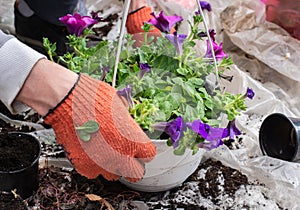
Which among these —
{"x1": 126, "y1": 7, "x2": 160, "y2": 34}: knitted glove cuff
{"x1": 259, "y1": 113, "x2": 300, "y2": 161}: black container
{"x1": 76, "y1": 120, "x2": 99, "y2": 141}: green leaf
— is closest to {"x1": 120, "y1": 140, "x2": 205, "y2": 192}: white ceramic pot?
{"x1": 76, "y1": 120, "x2": 99, "y2": 141}: green leaf

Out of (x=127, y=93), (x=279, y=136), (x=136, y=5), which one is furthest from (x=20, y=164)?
(x=279, y=136)

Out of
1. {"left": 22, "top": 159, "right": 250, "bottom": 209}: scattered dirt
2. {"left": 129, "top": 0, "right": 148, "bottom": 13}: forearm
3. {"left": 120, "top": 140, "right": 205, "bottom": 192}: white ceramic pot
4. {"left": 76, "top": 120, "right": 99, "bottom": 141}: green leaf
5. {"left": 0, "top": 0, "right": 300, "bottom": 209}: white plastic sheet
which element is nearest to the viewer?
{"left": 76, "top": 120, "right": 99, "bottom": 141}: green leaf

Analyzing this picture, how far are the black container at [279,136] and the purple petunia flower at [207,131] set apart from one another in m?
0.37

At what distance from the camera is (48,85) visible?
→ 3.43ft

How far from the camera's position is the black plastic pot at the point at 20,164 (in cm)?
120

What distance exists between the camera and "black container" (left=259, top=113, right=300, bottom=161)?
1.41 m

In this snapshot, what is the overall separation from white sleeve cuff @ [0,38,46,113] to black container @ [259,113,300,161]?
0.68m

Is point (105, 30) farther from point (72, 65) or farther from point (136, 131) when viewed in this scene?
point (136, 131)

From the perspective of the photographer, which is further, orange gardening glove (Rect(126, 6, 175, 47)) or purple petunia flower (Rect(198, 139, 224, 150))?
orange gardening glove (Rect(126, 6, 175, 47))

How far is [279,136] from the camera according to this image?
1.45 meters

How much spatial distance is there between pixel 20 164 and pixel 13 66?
277mm

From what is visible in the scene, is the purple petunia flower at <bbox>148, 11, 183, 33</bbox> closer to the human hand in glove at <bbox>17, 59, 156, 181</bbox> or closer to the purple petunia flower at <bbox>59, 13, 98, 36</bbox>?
the purple petunia flower at <bbox>59, 13, 98, 36</bbox>

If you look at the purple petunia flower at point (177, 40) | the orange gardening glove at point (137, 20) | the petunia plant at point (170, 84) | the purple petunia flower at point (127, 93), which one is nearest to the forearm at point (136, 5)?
the orange gardening glove at point (137, 20)

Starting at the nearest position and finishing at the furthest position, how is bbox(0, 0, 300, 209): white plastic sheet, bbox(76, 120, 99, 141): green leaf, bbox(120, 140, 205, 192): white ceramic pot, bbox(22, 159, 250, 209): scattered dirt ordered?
bbox(76, 120, 99, 141): green leaf, bbox(120, 140, 205, 192): white ceramic pot, bbox(22, 159, 250, 209): scattered dirt, bbox(0, 0, 300, 209): white plastic sheet
